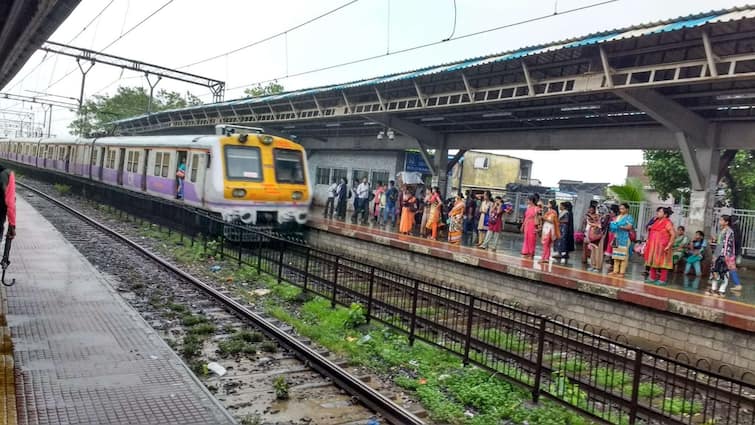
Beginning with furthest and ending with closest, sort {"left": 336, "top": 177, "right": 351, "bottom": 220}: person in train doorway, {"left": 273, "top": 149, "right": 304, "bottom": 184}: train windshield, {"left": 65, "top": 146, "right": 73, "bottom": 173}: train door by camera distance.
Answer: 1. {"left": 65, "top": 146, "right": 73, "bottom": 173}: train door
2. {"left": 336, "top": 177, "right": 351, "bottom": 220}: person in train doorway
3. {"left": 273, "top": 149, "right": 304, "bottom": 184}: train windshield

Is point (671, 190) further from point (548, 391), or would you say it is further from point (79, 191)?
point (79, 191)

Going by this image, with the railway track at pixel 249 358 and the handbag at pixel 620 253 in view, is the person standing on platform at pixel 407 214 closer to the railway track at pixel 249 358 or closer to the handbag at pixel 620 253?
the handbag at pixel 620 253

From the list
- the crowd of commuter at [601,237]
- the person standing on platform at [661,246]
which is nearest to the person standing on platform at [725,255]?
the crowd of commuter at [601,237]

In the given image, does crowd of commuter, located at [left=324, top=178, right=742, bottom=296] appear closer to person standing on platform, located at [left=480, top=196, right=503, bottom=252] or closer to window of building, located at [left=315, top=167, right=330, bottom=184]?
person standing on platform, located at [left=480, top=196, right=503, bottom=252]

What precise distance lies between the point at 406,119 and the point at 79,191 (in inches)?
659

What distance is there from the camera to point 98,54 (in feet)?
79.8

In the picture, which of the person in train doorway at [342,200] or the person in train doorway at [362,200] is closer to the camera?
the person in train doorway at [362,200]

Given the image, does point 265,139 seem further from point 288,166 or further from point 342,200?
point 342,200

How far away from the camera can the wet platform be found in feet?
25.2

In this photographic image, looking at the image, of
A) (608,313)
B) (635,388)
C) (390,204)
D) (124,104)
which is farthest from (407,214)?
(124,104)

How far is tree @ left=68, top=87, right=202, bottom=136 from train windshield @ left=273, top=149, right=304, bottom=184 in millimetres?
36893

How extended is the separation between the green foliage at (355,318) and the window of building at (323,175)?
20414 millimetres

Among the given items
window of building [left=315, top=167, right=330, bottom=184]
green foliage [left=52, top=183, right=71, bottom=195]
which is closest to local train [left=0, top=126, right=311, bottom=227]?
window of building [left=315, top=167, right=330, bottom=184]

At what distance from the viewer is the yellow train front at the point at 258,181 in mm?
14078
